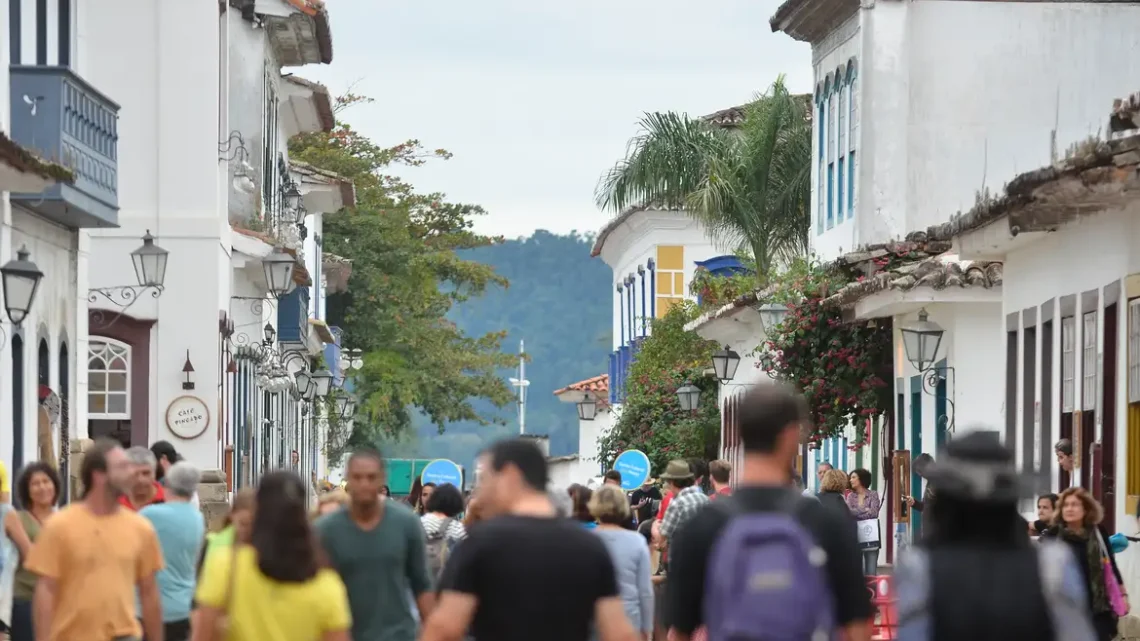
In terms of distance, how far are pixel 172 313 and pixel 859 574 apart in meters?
24.3

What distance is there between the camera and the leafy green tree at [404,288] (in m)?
56.0

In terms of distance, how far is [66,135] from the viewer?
2186 cm

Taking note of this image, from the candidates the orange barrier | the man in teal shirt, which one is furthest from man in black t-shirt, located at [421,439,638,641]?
the orange barrier

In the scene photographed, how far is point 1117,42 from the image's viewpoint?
3444cm

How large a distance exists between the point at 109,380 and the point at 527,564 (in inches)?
935

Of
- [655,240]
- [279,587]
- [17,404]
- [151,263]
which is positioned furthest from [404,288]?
[279,587]

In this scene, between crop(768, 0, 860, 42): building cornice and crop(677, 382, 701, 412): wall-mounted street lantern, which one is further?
crop(677, 382, 701, 412): wall-mounted street lantern

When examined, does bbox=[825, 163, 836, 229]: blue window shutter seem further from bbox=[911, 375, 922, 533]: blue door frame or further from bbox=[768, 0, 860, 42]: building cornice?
bbox=[911, 375, 922, 533]: blue door frame

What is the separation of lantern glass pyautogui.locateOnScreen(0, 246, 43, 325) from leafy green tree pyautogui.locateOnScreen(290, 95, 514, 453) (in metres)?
35.7

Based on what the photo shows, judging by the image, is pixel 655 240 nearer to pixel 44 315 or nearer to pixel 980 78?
pixel 980 78

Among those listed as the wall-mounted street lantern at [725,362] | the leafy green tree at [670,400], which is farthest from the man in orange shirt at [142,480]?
the leafy green tree at [670,400]

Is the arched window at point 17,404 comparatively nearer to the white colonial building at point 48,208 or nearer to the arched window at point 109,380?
the white colonial building at point 48,208

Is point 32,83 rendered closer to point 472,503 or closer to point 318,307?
point 472,503

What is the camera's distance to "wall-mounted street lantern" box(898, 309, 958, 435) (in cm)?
2586
